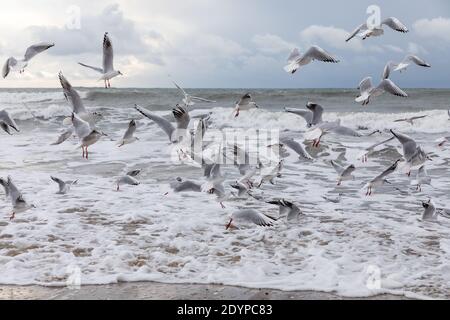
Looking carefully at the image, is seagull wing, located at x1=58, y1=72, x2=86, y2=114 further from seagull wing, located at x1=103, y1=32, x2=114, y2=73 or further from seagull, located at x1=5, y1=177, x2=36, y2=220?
seagull, located at x1=5, y1=177, x2=36, y2=220

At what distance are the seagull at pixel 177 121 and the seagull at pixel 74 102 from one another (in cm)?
59

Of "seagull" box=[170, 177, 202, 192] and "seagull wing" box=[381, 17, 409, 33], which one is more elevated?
"seagull wing" box=[381, 17, 409, 33]

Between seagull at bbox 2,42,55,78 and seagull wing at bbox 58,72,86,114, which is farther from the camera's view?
seagull at bbox 2,42,55,78

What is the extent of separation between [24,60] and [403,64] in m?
4.75

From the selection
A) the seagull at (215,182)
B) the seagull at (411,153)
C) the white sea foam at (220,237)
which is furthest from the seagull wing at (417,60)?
the seagull at (215,182)

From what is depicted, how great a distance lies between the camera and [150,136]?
49.7 ft

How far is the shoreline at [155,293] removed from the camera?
4.36 meters

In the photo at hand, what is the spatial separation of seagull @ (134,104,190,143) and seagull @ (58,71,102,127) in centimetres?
59

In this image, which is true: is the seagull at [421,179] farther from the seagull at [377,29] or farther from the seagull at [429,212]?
the seagull at [377,29]

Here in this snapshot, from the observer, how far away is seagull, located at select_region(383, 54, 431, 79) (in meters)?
6.96

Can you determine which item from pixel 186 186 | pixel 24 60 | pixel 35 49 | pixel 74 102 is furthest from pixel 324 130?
pixel 24 60

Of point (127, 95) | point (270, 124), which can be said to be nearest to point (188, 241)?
point (270, 124)

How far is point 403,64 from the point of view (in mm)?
7027

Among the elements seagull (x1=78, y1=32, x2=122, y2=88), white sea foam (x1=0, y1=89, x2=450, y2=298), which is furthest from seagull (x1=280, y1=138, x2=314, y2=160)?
seagull (x1=78, y1=32, x2=122, y2=88)
